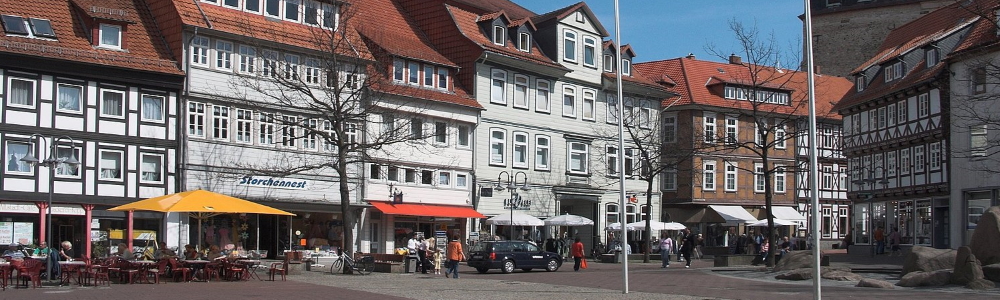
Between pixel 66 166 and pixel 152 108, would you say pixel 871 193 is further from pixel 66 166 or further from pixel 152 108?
pixel 66 166

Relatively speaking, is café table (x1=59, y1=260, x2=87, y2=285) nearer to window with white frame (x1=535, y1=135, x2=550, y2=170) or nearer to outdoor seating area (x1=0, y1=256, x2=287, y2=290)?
outdoor seating area (x1=0, y1=256, x2=287, y2=290)

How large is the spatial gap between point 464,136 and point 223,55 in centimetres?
1268

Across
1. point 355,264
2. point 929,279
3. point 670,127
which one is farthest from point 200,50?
point 670,127

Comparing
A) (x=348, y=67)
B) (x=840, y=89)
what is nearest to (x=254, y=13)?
(x=348, y=67)

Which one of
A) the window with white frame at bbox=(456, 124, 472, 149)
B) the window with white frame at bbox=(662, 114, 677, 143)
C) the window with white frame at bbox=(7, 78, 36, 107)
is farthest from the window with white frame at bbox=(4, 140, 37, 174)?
the window with white frame at bbox=(662, 114, 677, 143)

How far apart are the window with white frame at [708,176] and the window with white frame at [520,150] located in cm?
1692

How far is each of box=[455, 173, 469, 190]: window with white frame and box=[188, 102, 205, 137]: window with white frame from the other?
12734 mm

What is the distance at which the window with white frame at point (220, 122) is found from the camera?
39.1 meters

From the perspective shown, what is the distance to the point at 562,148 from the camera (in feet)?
177

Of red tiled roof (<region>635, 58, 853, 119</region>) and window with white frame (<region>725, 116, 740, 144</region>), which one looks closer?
red tiled roof (<region>635, 58, 853, 119</region>)

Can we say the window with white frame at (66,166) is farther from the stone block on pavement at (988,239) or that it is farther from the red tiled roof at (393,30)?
the stone block on pavement at (988,239)

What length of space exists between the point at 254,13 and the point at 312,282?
1483cm

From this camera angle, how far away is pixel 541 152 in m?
52.9

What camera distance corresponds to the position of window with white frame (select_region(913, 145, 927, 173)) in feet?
172
